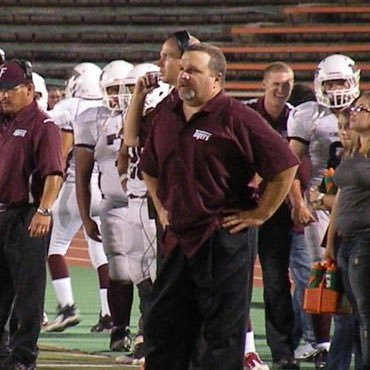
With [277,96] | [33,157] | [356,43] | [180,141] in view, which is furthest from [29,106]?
[356,43]

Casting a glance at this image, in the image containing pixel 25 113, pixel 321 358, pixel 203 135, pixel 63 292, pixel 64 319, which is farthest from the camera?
pixel 63 292

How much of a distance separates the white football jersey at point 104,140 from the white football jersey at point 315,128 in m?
1.28

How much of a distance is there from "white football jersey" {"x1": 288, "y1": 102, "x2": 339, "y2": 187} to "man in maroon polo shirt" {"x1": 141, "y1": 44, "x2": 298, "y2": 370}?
2.55 meters

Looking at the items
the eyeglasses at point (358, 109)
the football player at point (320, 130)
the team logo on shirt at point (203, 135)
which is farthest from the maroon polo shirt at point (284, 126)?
the team logo on shirt at point (203, 135)

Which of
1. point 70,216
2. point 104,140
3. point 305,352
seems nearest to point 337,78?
point 104,140

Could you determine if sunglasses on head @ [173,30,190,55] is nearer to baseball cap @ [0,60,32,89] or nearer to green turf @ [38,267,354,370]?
baseball cap @ [0,60,32,89]

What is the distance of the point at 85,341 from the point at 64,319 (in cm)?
77

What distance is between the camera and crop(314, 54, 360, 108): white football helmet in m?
9.42

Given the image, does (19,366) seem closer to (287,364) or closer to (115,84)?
(287,364)

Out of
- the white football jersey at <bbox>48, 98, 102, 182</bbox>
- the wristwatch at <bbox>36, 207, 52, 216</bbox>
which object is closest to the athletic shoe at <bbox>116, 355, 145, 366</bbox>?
the wristwatch at <bbox>36, 207, 52, 216</bbox>

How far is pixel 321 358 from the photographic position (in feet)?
31.1

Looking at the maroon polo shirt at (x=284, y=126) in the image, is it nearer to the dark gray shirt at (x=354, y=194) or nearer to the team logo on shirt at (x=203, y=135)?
the dark gray shirt at (x=354, y=194)

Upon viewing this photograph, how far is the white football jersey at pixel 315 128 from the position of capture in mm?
9406

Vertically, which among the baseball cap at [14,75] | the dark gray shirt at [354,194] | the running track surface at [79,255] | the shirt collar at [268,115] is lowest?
the running track surface at [79,255]
